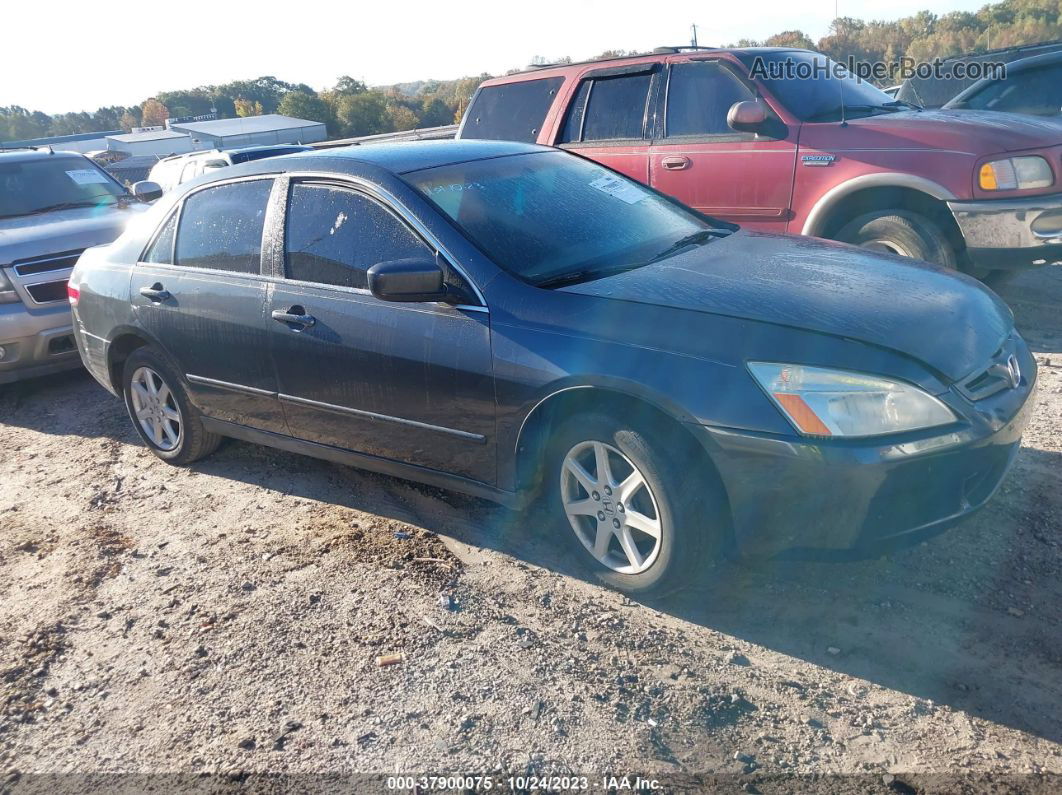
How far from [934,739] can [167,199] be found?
451 centimetres

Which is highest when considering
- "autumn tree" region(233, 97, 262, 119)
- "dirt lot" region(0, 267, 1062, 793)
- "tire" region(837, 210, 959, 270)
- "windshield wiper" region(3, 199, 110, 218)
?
"autumn tree" region(233, 97, 262, 119)

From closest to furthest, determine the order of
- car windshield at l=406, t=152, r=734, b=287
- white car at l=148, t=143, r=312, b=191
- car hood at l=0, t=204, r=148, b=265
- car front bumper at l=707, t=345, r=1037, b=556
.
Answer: car front bumper at l=707, t=345, r=1037, b=556, car windshield at l=406, t=152, r=734, b=287, car hood at l=0, t=204, r=148, b=265, white car at l=148, t=143, r=312, b=191

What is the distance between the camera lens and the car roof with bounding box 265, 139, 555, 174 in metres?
4.03

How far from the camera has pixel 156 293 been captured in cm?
468

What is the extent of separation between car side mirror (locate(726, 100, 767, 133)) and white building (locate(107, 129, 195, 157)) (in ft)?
92.1

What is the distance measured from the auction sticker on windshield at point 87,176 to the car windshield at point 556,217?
560 cm

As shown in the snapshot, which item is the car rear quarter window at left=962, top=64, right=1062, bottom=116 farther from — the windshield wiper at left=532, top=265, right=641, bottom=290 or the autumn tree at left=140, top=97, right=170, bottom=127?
the autumn tree at left=140, top=97, right=170, bottom=127

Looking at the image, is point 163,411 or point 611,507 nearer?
point 611,507

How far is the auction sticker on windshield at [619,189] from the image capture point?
4340 millimetres

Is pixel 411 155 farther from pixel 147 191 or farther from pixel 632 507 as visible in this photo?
pixel 147 191

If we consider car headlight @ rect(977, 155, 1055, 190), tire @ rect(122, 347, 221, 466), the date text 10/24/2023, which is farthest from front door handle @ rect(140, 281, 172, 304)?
car headlight @ rect(977, 155, 1055, 190)

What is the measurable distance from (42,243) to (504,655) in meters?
5.53

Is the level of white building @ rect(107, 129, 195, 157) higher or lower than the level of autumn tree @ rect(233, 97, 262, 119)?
lower

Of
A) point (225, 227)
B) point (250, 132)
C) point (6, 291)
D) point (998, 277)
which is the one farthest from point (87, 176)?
point (250, 132)
